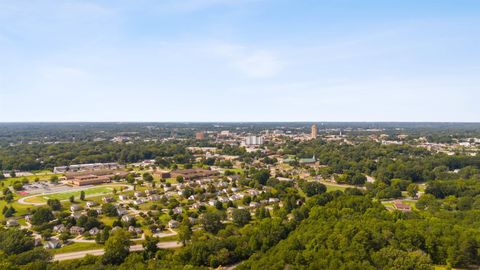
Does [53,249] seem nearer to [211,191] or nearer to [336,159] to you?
[211,191]

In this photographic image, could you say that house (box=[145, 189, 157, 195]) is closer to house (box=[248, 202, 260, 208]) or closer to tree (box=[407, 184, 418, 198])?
house (box=[248, 202, 260, 208])

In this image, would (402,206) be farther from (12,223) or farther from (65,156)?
(65,156)

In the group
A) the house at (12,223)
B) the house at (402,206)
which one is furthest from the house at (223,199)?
the house at (12,223)

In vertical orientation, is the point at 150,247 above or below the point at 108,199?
above

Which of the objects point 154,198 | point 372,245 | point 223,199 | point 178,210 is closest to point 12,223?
point 154,198

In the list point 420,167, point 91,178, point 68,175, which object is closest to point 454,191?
point 420,167

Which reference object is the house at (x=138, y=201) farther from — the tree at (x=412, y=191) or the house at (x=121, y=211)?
the tree at (x=412, y=191)
